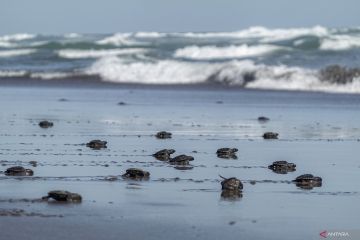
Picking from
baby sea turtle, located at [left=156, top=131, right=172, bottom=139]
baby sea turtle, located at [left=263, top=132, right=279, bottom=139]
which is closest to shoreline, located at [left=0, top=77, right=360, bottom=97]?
baby sea turtle, located at [left=263, top=132, right=279, bottom=139]

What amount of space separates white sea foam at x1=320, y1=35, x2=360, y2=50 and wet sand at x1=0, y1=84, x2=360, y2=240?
22295 mm

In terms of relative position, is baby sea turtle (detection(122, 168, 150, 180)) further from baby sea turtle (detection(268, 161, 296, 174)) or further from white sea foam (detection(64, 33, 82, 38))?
white sea foam (detection(64, 33, 82, 38))

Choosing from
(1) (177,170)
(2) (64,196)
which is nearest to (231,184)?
(2) (64,196)

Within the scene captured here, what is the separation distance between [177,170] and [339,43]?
1468 inches

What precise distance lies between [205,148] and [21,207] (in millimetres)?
6608

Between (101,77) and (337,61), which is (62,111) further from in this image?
(337,61)

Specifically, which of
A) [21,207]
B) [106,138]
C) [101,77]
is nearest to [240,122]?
[106,138]

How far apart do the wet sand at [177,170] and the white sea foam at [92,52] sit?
978 inches

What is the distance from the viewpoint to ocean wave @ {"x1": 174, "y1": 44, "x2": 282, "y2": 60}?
5147 cm

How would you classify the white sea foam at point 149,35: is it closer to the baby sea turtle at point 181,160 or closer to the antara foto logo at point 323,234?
the baby sea turtle at point 181,160

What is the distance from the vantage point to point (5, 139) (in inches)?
735

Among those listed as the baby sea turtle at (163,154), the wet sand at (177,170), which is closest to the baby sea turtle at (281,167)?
the wet sand at (177,170)

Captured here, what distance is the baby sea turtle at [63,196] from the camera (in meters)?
12.0

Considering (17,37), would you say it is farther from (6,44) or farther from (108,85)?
(108,85)
